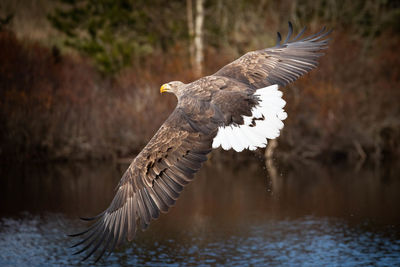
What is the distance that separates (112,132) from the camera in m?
20.7

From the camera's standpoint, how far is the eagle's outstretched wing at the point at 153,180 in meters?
6.52

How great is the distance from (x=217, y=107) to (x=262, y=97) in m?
0.51

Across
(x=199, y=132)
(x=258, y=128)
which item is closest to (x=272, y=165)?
(x=258, y=128)

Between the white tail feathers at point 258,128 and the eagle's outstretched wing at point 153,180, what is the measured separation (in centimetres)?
23

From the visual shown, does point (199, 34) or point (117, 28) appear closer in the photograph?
point (199, 34)

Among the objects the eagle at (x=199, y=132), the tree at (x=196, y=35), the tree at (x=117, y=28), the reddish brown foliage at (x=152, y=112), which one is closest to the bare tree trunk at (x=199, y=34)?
the tree at (x=196, y=35)

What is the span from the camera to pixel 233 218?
506 inches

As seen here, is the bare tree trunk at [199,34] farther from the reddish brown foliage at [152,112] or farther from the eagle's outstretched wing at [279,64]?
the eagle's outstretched wing at [279,64]

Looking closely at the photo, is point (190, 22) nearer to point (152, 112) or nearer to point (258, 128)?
point (152, 112)

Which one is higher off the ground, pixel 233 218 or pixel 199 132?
pixel 199 132

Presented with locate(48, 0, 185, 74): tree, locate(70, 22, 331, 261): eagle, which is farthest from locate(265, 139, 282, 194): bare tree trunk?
locate(70, 22, 331, 261): eagle

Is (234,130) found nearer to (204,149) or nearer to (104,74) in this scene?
(204,149)

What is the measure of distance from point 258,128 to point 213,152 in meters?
13.6

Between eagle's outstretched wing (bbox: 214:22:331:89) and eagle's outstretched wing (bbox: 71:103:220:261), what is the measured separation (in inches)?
50.8
